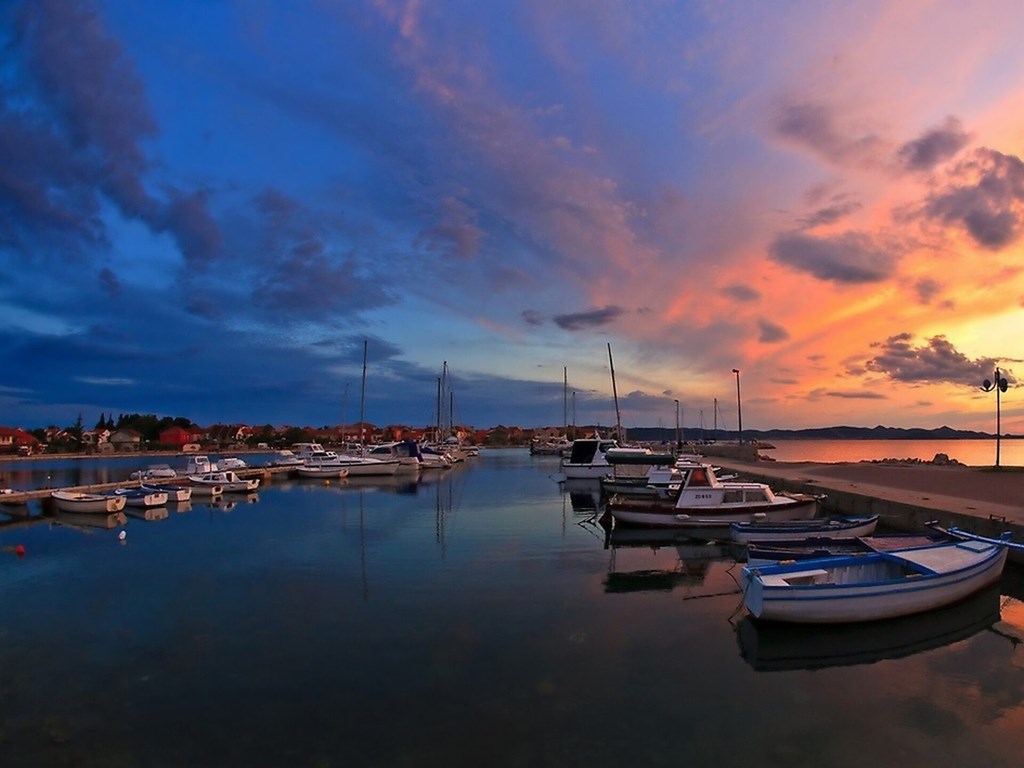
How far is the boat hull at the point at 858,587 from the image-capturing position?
42.5 feet

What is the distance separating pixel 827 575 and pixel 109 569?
2010 centimetres

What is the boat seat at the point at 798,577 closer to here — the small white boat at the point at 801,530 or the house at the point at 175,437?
the small white boat at the point at 801,530

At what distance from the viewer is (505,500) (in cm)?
3909

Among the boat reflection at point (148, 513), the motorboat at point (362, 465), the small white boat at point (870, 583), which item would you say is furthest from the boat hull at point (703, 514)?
the motorboat at point (362, 465)

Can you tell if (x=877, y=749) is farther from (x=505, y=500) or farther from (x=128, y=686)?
(x=505, y=500)

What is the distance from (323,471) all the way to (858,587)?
4893 cm

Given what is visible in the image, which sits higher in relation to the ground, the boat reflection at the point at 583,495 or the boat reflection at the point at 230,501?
the boat reflection at the point at 583,495

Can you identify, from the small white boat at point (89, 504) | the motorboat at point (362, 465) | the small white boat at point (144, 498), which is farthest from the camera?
the motorboat at point (362, 465)

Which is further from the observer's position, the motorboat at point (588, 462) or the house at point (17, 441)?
the house at point (17, 441)

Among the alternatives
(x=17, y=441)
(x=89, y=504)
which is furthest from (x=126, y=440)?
(x=89, y=504)

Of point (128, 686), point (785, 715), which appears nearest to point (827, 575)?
point (785, 715)

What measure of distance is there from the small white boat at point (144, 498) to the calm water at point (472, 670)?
1499 centimetres

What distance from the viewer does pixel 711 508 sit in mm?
25484

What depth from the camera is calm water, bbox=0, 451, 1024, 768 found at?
8531 millimetres
